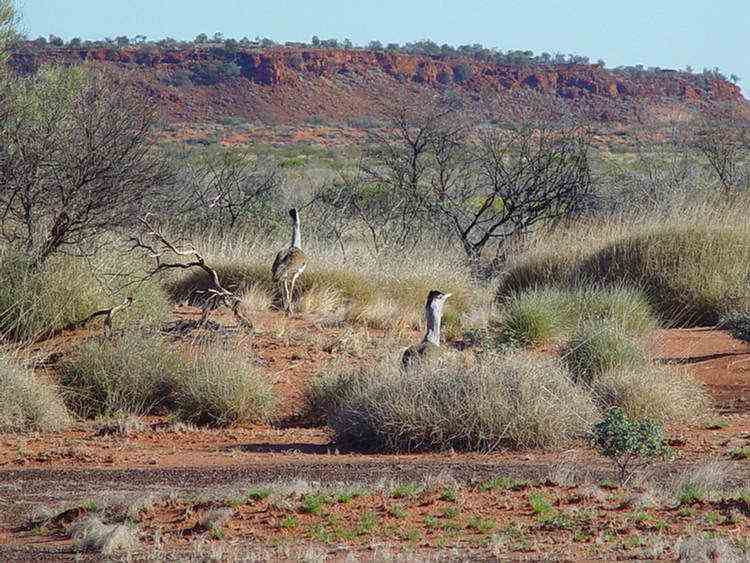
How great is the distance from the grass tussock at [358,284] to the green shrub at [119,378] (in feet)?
15.2

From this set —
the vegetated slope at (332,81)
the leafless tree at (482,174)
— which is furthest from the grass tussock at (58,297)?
the vegetated slope at (332,81)

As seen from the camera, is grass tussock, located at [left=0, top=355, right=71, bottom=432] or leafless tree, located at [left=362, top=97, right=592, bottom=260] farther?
leafless tree, located at [left=362, top=97, right=592, bottom=260]

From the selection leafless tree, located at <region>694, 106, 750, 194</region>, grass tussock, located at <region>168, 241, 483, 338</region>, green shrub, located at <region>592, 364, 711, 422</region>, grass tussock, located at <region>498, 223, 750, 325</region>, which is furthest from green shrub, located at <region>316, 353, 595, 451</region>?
leafless tree, located at <region>694, 106, 750, 194</region>

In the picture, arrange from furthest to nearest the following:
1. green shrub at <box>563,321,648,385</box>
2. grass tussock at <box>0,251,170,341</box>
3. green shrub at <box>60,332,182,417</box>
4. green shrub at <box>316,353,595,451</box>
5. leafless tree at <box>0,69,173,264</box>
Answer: leafless tree at <box>0,69,173,264</box>
grass tussock at <box>0,251,170,341</box>
green shrub at <box>563,321,648,385</box>
green shrub at <box>60,332,182,417</box>
green shrub at <box>316,353,595,451</box>

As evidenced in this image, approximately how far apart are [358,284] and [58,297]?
17.6 feet

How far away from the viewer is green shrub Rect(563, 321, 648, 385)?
49.6ft

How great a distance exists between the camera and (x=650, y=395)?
45.2 feet

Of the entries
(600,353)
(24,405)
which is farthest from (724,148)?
(24,405)

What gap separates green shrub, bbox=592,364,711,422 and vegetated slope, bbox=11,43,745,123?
252ft

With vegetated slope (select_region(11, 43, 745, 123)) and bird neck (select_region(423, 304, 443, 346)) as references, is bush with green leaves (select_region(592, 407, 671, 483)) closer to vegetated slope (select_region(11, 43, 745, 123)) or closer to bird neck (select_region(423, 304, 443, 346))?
bird neck (select_region(423, 304, 443, 346))

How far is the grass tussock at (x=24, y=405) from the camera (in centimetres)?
1356

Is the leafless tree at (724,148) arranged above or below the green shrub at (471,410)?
above

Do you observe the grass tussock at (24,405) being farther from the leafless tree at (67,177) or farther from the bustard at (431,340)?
the bustard at (431,340)

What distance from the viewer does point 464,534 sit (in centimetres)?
840
